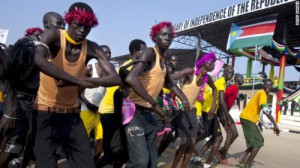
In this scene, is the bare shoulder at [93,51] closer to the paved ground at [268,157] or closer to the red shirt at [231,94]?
the paved ground at [268,157]

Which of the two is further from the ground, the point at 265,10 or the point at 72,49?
the point at 265,10

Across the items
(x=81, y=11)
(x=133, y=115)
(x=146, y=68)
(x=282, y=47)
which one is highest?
(x=282, y=47)

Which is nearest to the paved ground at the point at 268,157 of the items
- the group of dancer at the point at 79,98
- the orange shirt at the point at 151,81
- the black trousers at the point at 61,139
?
the group of dancer at the point at 79,98

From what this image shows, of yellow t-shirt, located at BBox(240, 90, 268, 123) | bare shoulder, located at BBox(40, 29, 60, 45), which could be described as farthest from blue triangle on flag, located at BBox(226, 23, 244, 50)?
bare shoulder, located at BBox(40, 29, 60, 45)

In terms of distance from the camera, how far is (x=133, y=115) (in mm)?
3662

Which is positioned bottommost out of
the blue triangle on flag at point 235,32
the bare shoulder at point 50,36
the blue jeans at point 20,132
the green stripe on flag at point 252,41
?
the blue jeans at point 20,132

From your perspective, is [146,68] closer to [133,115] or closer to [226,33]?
[133,115]

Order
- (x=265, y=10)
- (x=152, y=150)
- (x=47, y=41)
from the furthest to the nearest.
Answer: (x=265, y=10), (x=152, y=150), (x=47, y=41)

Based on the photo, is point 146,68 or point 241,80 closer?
point 146,68

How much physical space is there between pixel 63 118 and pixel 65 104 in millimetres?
120

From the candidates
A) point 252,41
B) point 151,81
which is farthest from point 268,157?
point 252,41

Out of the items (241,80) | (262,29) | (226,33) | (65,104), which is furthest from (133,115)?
(226,33)

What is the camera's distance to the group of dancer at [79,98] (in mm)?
2902

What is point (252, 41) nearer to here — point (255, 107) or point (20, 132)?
point (255, 107)
